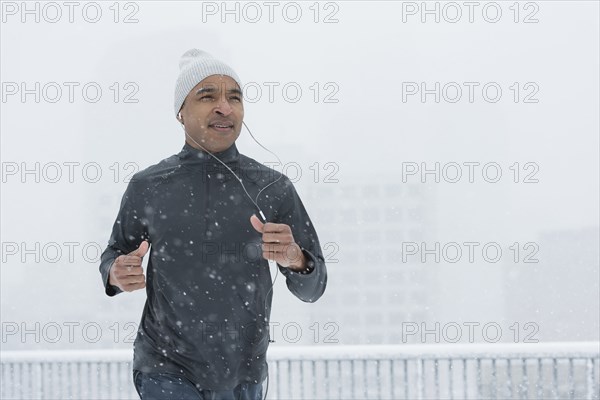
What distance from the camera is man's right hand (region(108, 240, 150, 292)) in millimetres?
2359

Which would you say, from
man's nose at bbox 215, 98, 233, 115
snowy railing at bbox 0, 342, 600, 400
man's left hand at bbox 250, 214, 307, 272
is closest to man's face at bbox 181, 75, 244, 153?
man's nose at bbox 215, 98, 233, 115

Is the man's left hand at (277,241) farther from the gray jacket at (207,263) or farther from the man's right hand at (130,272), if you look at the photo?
the man's right hand at (130,272)

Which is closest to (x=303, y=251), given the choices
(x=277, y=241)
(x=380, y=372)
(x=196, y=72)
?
(x=277, y=241)

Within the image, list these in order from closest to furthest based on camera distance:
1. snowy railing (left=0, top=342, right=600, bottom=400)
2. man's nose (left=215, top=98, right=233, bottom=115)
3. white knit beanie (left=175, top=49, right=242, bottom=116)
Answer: man's nose (left=215, top=98, right=233, bottom=115) < white knit beanie (left=175, top=49, right=242, bottom=116) < snowy railing (left=0, top=342, right=600, bottom=400)

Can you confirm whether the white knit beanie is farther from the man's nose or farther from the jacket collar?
the jacket collar

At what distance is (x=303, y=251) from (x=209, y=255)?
298 mm

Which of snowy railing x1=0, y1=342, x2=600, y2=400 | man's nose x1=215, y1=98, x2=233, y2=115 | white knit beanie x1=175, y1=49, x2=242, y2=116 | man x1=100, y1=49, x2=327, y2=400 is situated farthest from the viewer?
snowy railing x1=0, y1=342, x2=600, y2=400

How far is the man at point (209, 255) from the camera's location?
8.10 feet

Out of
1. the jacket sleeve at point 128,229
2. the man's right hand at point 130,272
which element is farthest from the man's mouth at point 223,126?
the man's right hand at point 130,272

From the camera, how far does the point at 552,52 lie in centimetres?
6091

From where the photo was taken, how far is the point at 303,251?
254 centimetres

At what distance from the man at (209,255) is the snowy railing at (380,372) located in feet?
8.51

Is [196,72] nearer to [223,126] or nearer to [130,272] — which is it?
[223,126]

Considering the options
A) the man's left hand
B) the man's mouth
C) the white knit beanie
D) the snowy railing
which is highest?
the white knit beanie
